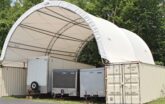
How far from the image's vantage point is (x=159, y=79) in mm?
22516

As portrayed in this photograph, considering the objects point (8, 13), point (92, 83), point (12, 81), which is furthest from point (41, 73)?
point (8, 13)

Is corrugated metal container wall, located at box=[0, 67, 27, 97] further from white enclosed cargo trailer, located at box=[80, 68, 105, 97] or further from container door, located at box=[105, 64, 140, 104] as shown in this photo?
container door, located at box=[105, 64, 140, 104]

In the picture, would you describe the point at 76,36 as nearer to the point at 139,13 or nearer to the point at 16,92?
the point at 16,92

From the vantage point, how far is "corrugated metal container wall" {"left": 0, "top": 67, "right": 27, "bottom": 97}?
24547 mm

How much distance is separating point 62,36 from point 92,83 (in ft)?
24.4

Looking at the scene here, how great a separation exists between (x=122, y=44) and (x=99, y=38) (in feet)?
12.8

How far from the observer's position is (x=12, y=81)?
25.2m

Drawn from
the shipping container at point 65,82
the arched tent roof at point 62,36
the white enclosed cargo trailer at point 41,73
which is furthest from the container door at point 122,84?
the white enclosed cargo trailer at point 41,73

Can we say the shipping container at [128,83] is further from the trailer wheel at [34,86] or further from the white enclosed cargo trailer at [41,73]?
the trailer wheel at [34,86]

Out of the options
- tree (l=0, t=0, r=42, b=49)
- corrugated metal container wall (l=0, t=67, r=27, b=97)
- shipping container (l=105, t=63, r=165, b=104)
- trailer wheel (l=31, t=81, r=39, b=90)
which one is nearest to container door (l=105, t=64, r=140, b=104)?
shipping container (l=105, t=63, r=165, b=104)

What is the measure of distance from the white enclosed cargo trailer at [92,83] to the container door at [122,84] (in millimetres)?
1888

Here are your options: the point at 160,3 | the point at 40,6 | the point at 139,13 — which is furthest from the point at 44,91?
the point at 160,3

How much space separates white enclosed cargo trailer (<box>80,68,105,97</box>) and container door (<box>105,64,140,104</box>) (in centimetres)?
189

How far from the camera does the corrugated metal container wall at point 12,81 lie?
966 inches
